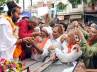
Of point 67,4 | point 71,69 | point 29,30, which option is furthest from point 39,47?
point 67,4

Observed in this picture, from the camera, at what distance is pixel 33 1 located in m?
32.8

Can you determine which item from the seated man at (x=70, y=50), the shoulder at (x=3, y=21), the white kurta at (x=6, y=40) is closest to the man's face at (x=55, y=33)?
the seated man at (x=70, y=50)

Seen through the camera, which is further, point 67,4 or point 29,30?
point 67,4

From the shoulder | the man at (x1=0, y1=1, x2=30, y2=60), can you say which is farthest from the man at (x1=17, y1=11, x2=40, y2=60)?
the shoulder

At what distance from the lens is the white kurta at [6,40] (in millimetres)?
5014

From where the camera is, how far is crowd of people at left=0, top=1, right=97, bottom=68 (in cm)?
510

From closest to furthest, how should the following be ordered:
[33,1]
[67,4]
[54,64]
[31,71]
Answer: [31,71] < [54,64] < [33,1] < [67,4]

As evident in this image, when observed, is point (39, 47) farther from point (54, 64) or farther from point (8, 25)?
point (8, 25)

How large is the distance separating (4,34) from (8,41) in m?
0.11

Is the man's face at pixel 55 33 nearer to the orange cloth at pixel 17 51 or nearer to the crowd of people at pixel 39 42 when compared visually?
the crowd of people at pixel 39 42

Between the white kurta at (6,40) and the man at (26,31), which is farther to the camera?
the man at (26,31)

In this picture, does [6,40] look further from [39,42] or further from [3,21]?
[39,42]

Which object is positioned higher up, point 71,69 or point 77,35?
point 77,35

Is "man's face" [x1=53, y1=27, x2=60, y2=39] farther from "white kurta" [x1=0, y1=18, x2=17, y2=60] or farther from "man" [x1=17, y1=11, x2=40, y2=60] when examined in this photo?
"white kurta" [x1=0, y1=18, x2=17, y2=60]
